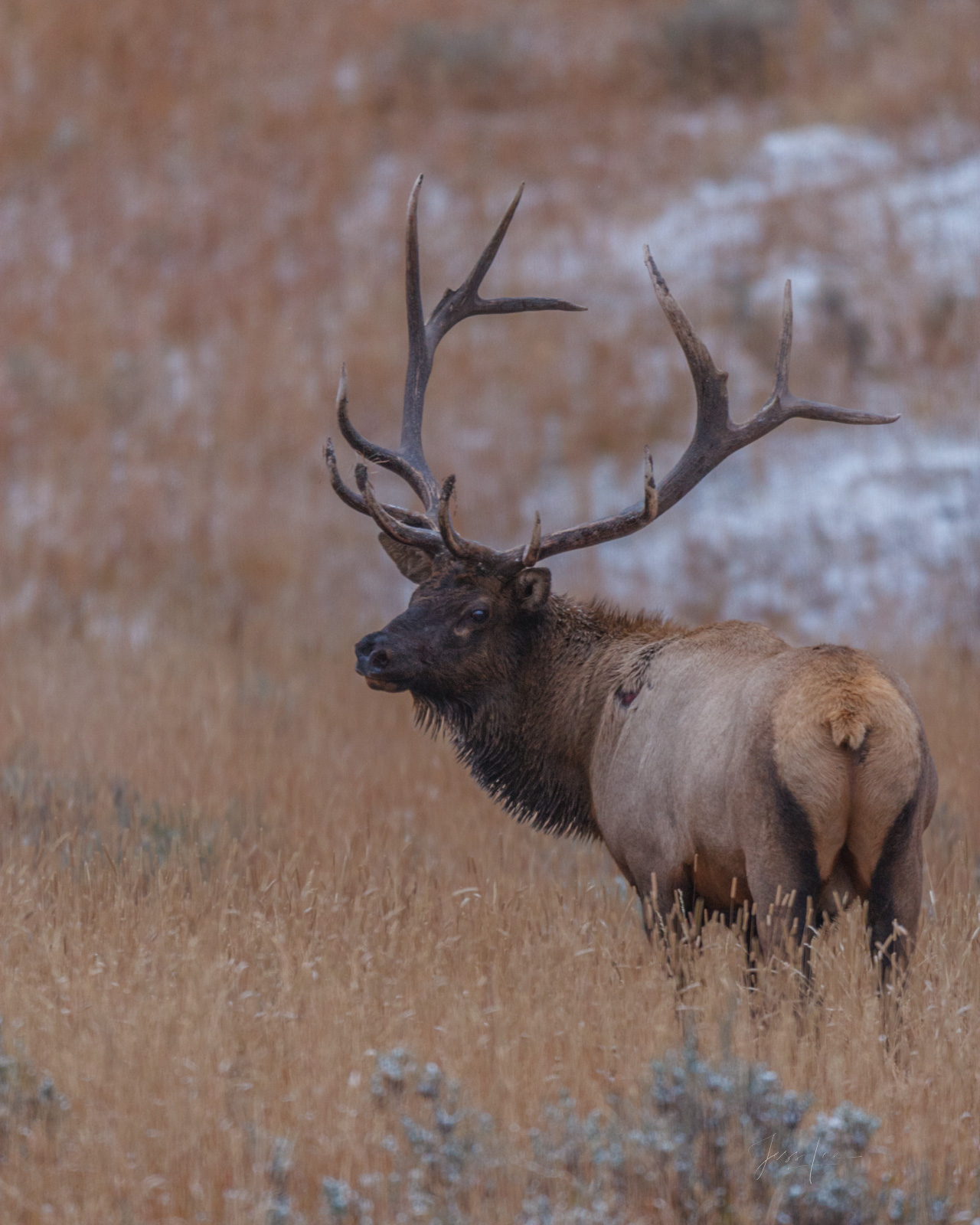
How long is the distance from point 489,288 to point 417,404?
907 cm

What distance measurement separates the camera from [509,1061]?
3.80 meters

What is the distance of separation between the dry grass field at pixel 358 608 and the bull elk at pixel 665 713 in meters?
0.26

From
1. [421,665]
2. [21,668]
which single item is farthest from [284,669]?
[421,665]

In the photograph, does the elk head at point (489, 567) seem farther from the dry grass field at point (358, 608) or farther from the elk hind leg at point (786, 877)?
the elk hind leg at point (786, 877)

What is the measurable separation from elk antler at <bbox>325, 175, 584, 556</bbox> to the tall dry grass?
53.0 inches

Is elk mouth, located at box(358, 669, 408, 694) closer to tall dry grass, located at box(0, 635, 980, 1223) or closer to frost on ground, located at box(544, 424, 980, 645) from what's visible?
tall dry grass, located at box(0, 635, 980, 1223)

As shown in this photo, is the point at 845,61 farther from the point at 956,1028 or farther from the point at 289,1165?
the point at 289,1165

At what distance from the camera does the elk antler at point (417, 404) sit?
5.97 m

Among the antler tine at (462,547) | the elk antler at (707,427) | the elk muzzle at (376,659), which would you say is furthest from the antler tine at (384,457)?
the elk muzzle at (376,659)

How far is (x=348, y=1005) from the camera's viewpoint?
13.8 ft

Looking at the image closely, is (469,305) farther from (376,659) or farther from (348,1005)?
(348,1005)

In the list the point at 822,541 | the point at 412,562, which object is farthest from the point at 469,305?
the point at 822,541

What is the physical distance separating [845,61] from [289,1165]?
17118 mm

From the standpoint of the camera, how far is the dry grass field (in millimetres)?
3465
